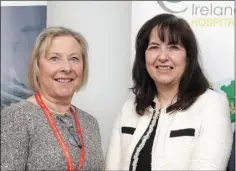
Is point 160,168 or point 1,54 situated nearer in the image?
point 160,168

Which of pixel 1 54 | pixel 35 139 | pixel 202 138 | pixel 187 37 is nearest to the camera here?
pixel 35 139

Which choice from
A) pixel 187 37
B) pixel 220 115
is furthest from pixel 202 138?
pixel 187 37

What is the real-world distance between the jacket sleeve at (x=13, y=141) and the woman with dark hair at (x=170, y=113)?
556mm

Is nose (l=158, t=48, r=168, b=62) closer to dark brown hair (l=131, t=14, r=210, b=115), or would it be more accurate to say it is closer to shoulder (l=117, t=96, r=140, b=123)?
dark brown hair (l=131, t=14, r=210, b=115)

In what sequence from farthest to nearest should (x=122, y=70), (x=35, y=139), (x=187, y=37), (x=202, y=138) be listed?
(x=122, y=70) → (x=187, y=37) → (x=202, y=138) → (x=35, y=139)

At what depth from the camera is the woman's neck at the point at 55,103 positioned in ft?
5.78

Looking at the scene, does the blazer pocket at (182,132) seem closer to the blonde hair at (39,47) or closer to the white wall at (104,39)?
the blonde hair at (39,47)

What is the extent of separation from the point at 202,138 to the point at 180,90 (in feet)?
1.04

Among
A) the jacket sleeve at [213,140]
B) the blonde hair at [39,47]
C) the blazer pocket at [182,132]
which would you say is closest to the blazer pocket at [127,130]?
the blazer pocket at [182,132]

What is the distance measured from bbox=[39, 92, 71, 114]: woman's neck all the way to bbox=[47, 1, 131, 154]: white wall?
2.73 feet

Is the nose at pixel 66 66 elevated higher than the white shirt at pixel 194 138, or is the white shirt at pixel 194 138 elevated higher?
the nose at pixel 66 66

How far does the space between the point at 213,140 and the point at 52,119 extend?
73cm

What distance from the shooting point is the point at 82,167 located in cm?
166

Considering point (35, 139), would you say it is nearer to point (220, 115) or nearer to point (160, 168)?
point (160, 168)
